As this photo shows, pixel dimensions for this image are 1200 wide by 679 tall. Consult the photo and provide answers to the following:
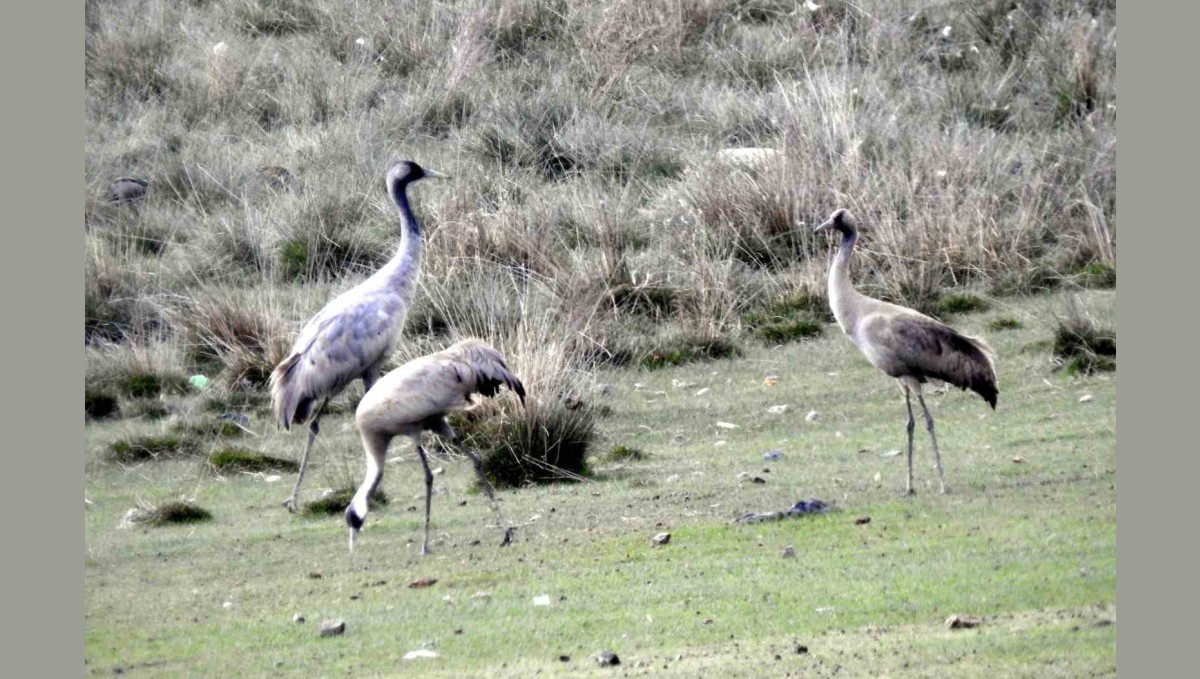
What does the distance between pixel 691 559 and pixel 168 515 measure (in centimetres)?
373

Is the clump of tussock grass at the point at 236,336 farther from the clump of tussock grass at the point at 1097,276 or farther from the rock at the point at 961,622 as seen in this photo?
the rock at the point at 961,622

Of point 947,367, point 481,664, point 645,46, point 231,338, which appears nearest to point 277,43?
point 645,46

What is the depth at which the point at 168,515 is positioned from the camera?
10.5m

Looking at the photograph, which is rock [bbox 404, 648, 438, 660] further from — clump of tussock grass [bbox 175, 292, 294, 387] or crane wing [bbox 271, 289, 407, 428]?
clump of tussock grass [bbox 175, 292, 294, 387]

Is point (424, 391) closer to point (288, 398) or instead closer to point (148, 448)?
point (288, 398)

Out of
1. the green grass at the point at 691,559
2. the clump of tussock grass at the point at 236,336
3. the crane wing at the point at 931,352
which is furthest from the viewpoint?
the clump of tussock grass at the point at 236,336

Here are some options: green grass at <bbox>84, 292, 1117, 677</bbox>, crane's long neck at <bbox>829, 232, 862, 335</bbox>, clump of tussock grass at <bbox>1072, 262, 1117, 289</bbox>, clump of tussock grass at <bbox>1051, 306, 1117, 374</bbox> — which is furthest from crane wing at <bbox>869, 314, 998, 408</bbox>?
clump of tussock grass at <bbox>1072, 262, 1117, 289</bbox>

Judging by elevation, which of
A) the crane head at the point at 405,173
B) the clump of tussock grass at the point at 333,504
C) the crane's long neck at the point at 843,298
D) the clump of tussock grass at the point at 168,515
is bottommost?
the clump of tussock grass at the point at 168,515

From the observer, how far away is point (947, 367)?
9.86m

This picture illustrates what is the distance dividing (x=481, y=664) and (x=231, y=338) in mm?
7897

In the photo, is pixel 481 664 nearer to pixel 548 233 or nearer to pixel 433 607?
pixel 433 607

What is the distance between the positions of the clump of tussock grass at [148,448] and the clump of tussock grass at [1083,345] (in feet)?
21.2

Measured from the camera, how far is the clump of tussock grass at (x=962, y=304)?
14219 mm

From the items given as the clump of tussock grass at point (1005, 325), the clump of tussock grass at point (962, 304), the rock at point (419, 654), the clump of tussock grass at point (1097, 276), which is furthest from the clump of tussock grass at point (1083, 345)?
the rock at point (419, 654)
